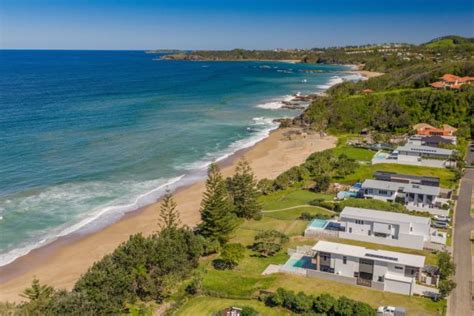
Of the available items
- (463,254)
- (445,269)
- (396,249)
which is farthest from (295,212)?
(445,269)

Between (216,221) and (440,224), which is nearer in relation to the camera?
(216,221)

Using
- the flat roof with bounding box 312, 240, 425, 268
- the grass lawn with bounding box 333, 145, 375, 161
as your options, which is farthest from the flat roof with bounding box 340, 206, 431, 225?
the grass lawn with bounding box 333, 145, 375, 161

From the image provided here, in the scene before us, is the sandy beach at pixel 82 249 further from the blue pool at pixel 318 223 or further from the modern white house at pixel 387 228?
the modern white house at pixel 387 228

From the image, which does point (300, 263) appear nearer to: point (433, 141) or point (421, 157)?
point (421, 157)

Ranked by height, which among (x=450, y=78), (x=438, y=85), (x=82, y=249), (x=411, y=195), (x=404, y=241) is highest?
(x=450, y=78)

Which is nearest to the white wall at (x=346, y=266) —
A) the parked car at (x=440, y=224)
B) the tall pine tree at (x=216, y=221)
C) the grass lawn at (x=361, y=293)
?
the grass lawn at (x=361, y=293)

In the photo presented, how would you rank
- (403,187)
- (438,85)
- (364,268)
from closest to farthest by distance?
(364,268) → (403,187) → (438,85)

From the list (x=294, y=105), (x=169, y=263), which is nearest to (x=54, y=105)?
(x=294, y=105)

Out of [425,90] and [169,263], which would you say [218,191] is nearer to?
[169,263]
